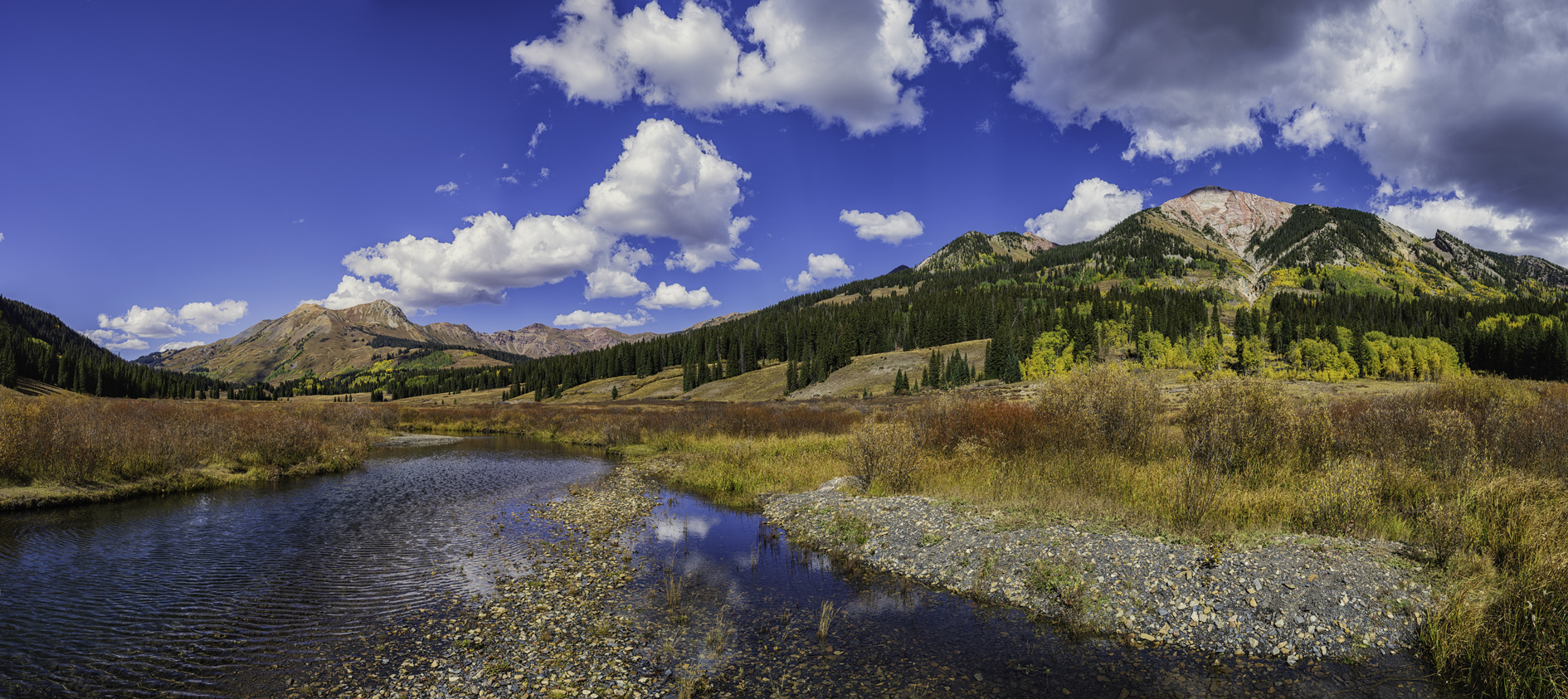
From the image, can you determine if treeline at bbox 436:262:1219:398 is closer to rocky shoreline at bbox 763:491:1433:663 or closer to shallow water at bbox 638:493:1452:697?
rocky shoreline at bbox 763:491:1433:663

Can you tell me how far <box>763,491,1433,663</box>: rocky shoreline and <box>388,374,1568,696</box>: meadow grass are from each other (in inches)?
24.5

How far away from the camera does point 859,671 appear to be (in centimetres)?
909

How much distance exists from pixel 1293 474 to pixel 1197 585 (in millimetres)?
8338

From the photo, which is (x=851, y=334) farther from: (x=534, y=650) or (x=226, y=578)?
(x=534, y=650)

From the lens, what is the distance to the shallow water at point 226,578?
9.18 metres

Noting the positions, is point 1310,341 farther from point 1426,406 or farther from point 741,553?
point 741,553

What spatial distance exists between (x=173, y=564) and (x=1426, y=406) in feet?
126

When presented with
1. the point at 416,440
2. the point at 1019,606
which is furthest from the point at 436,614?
the point at 416,440

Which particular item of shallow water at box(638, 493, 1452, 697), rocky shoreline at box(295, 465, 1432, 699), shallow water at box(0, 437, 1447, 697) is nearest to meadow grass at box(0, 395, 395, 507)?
shallow water at box(0, 437, 1447, 697)

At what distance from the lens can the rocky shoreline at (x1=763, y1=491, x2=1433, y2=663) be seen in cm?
934

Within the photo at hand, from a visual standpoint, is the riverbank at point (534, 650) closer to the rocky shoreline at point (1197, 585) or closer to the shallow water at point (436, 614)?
the shallow water at point (436, 614)

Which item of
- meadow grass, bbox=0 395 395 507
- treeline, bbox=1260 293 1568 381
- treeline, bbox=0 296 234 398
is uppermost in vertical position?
treeline, bbox=1260 293 1568 381

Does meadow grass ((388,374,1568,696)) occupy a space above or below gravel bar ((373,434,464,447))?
above

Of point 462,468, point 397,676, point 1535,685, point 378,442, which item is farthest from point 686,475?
point 378,442
